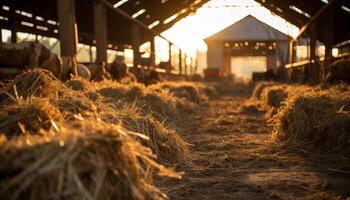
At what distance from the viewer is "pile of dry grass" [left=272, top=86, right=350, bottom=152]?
4426mm

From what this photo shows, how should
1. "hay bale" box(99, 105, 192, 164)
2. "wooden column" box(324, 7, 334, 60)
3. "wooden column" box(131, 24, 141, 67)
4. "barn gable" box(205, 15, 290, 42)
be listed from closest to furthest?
"hay bale" box(99, 105, 192, 164)
"wooden column" box(324, 7, 334, 60)
"wooden column" box(131, 24, 141, 67)
"barn gable" box(205, 15, 290, 42)

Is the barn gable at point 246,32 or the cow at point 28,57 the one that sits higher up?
the barn gable at point 246,32

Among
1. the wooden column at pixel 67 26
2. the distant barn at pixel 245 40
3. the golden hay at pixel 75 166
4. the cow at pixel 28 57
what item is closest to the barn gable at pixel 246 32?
the distant barn at pixel 245 40

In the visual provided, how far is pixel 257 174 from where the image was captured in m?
3.68

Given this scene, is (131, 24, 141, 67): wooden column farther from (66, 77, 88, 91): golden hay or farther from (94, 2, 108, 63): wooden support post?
(66, 77, 88, 91): golden hay

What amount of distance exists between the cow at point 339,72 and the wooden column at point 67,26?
607 cm

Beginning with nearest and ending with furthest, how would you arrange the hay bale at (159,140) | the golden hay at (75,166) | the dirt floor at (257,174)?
the golden hay at (75,166) < the dirt floor at (257,174) < the hay bale at (159,140)

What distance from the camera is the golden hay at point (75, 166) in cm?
177

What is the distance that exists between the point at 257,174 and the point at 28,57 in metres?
4.74

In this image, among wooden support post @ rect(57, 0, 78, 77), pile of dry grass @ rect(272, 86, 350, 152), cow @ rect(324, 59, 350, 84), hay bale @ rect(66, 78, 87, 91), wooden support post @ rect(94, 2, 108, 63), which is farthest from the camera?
wooden support post @ rect(94, 2, 108, 63)

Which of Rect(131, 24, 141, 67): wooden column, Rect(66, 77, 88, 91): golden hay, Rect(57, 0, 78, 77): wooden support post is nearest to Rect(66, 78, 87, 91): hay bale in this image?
Rect(66, 77, 88, 91): golden hay

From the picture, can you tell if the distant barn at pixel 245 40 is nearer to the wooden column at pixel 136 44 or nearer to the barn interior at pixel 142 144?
the wooden column at pixel 136 44

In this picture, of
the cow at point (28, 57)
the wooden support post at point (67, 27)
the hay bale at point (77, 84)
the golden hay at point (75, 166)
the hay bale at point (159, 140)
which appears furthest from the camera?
the wooden support post at point (67, 27)

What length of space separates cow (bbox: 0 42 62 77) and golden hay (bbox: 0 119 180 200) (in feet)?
17.0
